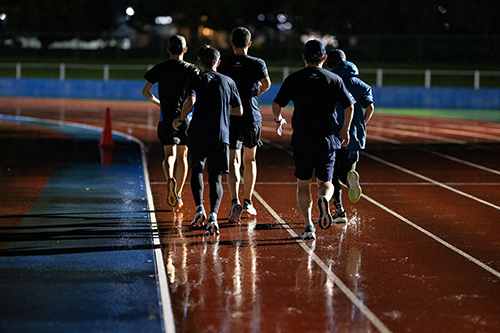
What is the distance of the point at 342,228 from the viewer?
8.70m

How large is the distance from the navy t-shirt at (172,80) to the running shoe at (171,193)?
75cm

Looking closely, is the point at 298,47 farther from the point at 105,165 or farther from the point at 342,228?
the point at 342,228

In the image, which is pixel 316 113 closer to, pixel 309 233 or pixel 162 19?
pixel 309 233

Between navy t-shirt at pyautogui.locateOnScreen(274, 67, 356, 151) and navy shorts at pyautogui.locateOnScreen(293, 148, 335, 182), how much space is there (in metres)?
0.07

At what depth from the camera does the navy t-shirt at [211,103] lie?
7934mm

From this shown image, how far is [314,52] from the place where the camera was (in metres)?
7.60

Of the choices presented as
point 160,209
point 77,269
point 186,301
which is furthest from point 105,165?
point 186,301

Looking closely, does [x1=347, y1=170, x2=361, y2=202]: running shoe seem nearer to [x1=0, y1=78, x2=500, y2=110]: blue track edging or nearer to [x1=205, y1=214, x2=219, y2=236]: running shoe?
[x1=205, y1=214, x2=219, y2=236]: running shoe

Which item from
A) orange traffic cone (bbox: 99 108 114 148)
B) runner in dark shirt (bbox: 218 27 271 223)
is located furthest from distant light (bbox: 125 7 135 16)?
runner in dark shirt (bbox: 218 27 271 223)

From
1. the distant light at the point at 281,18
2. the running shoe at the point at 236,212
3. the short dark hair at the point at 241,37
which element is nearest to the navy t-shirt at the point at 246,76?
the short dark hair at the point at 241,37

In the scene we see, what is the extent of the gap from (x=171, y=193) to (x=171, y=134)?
71 centimetres

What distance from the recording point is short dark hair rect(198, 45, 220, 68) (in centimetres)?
795

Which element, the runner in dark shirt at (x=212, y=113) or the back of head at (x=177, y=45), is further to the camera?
the back of head at (x=177, y=45)

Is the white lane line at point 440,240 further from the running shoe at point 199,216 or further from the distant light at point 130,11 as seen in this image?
the distant light at point 130,11
